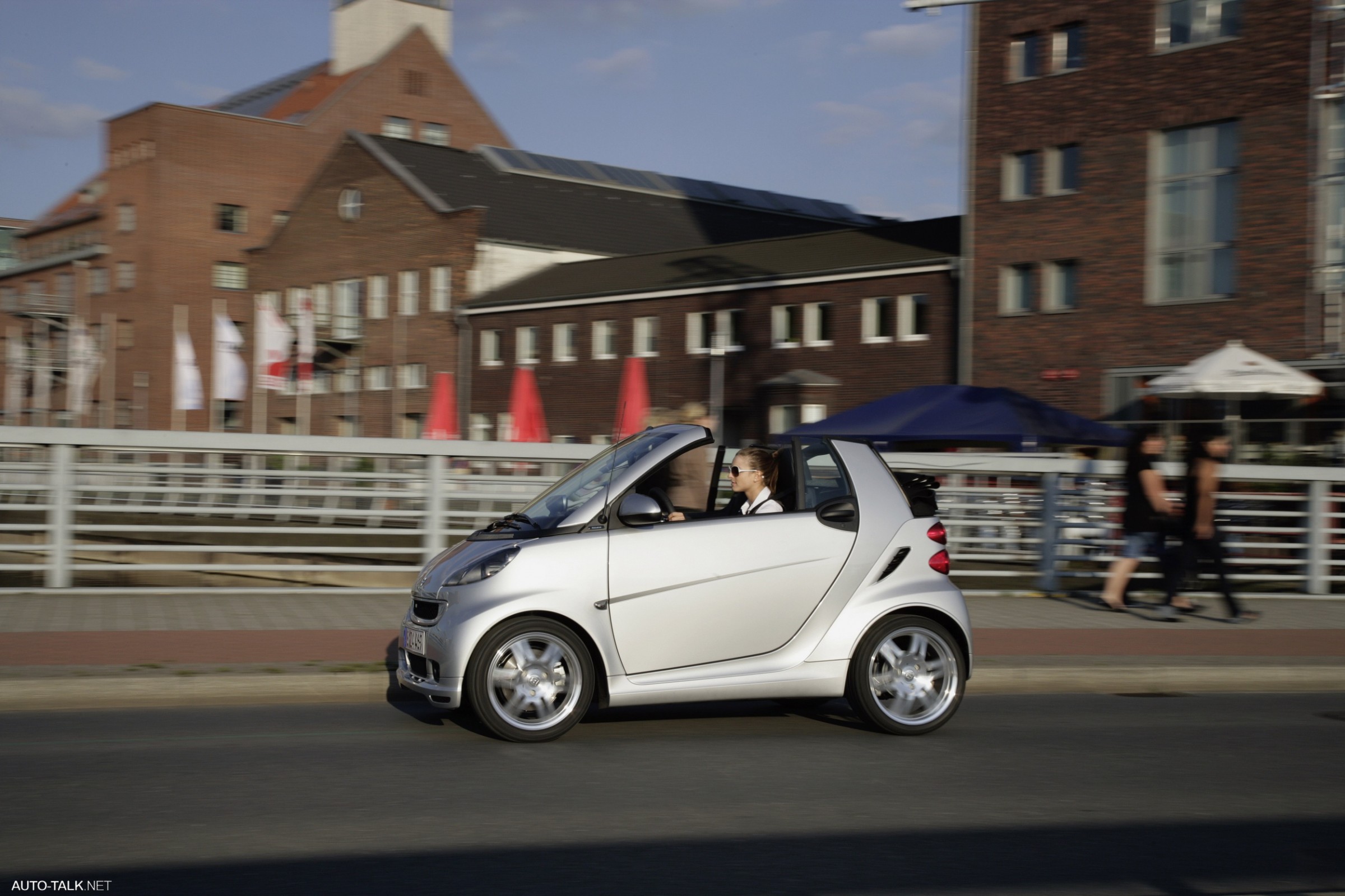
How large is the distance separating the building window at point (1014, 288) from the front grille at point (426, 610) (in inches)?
1064

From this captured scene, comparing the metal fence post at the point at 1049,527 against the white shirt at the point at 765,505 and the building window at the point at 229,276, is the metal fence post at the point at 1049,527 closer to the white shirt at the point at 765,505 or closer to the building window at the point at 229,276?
the white shirt at the point at 765,505

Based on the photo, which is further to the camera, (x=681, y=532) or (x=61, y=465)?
(x=61, y=465)

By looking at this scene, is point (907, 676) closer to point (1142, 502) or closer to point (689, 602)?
point (689, 602)

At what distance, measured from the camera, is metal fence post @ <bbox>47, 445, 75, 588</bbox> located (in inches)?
496

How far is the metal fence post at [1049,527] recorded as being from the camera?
50.4 feet

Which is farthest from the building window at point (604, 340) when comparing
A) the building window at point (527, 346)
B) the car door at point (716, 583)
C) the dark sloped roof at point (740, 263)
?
the car door at point (716, 583)

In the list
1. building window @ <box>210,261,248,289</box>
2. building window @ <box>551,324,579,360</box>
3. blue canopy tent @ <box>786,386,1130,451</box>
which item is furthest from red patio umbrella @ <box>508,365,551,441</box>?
building window @ <box>210,261,248,289</box>

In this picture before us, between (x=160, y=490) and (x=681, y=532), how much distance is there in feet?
22.4

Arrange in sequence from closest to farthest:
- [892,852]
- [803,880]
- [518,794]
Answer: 1. [803,880]
2. [892,852]
3. [518,794]

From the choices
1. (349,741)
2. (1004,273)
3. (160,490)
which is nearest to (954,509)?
(160,490)

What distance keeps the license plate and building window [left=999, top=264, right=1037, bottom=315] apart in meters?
27.0

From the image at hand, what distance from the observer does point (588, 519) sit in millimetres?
7566

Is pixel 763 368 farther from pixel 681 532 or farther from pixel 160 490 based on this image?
pixel 681 532

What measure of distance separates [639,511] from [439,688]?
1.38 meters
